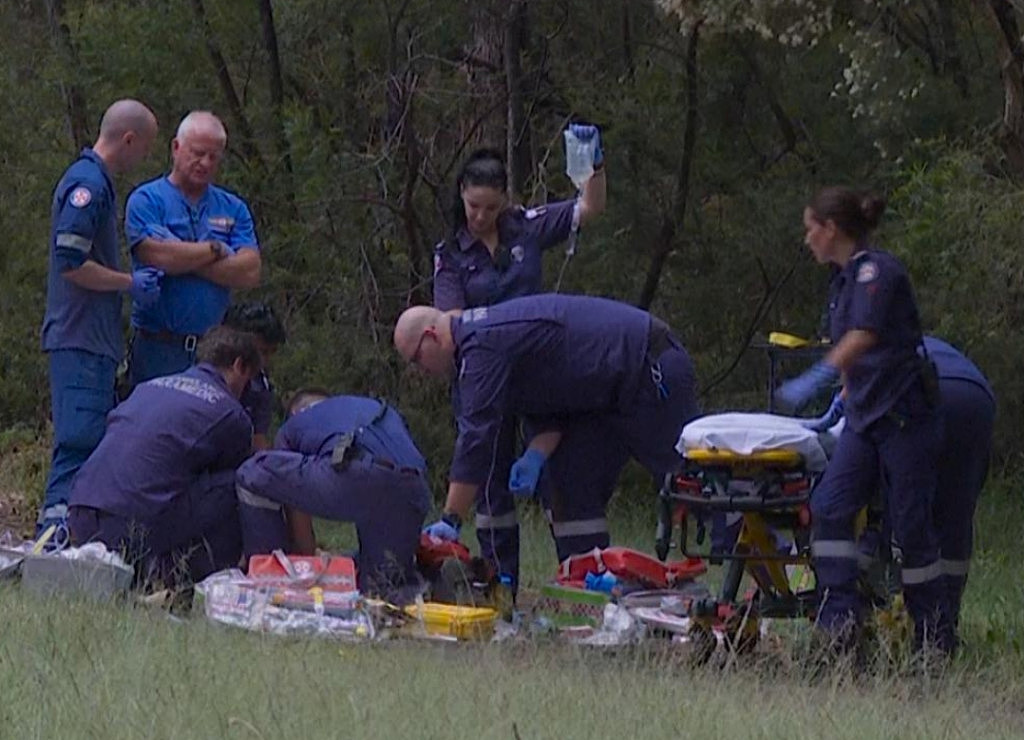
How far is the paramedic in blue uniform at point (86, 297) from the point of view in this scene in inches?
340

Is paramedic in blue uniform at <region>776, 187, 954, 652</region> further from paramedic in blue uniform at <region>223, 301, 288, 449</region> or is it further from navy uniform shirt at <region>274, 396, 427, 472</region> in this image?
paramedic in blue uniform at <region>223, 301, 288, 449</region>

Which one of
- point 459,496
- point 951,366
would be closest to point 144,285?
point 459,496

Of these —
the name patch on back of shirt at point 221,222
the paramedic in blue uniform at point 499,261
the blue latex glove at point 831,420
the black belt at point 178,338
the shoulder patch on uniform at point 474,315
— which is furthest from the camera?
the name patch on back of shirt at point 221,222

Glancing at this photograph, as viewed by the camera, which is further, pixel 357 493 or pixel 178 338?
pixel 178 338

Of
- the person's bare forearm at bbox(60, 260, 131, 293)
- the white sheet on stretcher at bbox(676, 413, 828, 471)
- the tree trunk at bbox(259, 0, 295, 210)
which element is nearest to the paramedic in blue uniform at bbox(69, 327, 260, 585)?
the person's bare forearm at bbox(60, 260, 131, 293)

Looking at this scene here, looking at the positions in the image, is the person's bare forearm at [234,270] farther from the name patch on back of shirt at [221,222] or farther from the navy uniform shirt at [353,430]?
the navy uniform shirt at [353,430]

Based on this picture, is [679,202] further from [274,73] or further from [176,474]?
[176,474]

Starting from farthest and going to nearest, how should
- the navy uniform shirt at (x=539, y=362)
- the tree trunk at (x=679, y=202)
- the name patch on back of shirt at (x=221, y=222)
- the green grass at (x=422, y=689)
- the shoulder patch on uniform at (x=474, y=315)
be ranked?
the tree trunk at (x=679, y=202) → the name patch on back of shirt at (x=221, y=222) → the shoulder patch on uniform at (x=474, y=315) → the navy uniform shirt at (x=539, y=362) → the green grass at (x=422, y=689)

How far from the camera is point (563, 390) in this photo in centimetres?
805

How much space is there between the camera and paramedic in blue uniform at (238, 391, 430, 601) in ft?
25.0

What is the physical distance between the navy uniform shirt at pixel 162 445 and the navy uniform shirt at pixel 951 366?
2856 millimetres

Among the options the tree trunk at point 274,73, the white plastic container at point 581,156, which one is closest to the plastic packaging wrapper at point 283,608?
the white plastic container at point 581,156

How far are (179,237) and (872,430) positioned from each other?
356 centimetres

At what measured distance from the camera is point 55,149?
16.5 m
